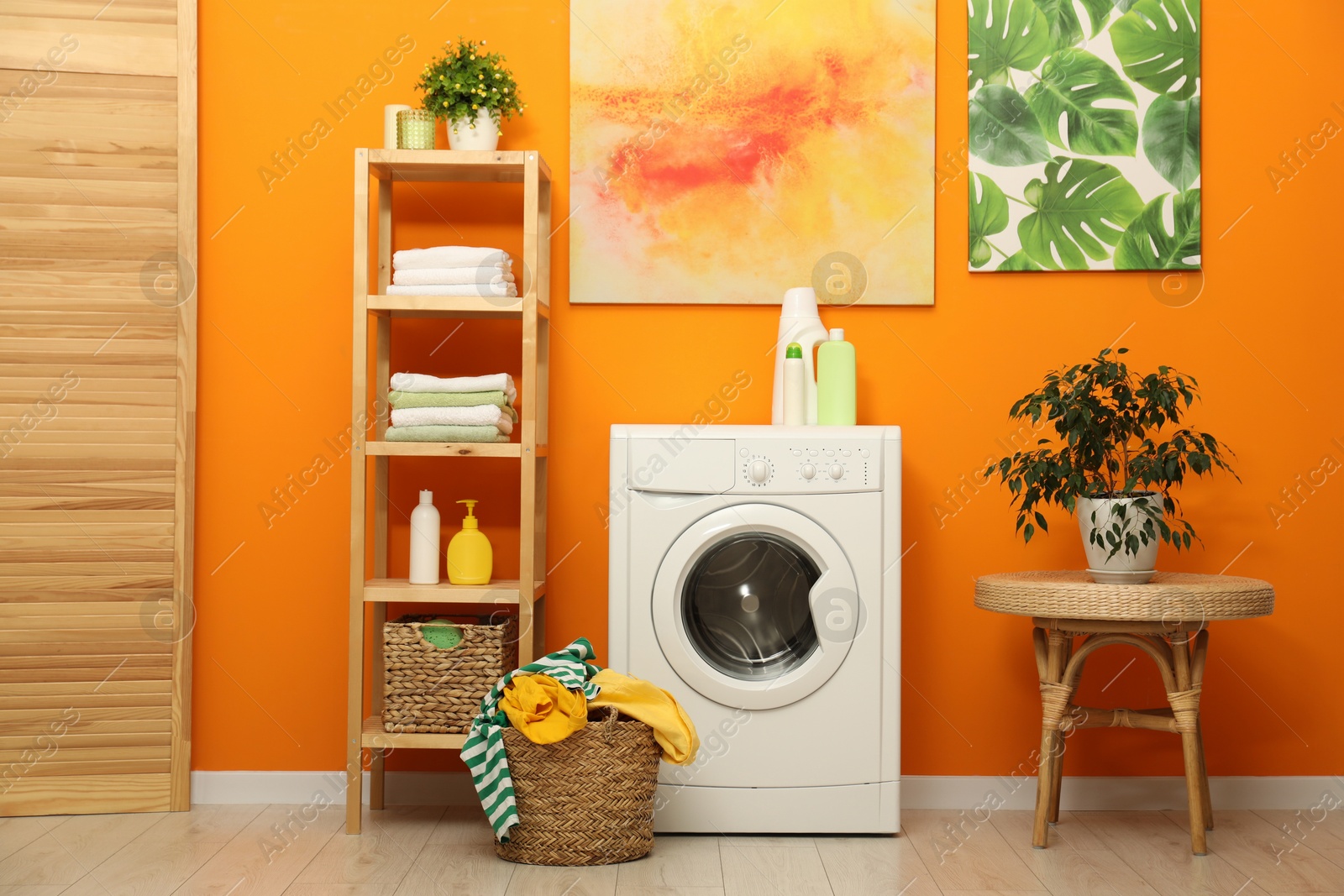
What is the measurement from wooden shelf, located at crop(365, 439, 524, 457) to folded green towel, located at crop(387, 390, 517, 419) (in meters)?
0.09

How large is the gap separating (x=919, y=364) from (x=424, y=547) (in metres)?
1.22

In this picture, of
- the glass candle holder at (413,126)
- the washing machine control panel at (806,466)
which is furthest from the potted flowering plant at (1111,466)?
the glass candle holder at (413,126)

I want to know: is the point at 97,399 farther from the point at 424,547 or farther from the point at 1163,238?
the point at 1163,238

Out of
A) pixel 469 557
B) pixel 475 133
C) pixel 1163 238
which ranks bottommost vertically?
pixel 469 557

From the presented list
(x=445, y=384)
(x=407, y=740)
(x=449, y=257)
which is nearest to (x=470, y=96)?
(x=449, y=257)

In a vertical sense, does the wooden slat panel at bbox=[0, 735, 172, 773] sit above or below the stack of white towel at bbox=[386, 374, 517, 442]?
below

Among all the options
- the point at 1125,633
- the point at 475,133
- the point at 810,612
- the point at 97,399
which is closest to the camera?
the point at 1125,633

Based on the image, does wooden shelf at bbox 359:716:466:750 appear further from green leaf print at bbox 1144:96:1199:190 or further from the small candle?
green leaf print at bbox 1144:96:1199:190

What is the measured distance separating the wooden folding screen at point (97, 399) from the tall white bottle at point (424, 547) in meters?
0.56

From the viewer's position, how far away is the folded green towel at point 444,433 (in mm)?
2219

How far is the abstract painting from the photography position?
2.48 meters

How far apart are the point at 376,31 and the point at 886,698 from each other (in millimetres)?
1913

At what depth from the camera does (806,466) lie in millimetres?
2168

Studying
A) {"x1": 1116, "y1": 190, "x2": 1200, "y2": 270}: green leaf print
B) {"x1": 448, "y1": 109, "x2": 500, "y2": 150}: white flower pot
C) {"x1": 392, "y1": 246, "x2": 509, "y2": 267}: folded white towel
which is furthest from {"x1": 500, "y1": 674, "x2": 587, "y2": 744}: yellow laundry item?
{"x1": 1116, "y1": 190, "x2": 1200, "y2": 270}: green leaf print
